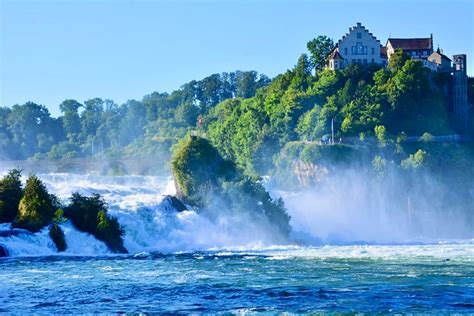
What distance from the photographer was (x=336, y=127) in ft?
347

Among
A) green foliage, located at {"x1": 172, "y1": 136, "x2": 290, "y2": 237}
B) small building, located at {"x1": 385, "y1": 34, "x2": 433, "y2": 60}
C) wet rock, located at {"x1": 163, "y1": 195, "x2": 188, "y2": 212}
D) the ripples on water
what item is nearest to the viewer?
the ripples on water

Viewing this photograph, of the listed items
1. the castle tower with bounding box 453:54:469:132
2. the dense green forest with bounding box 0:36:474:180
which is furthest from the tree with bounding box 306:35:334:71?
the castle tower with bounding box 453:54:469:132

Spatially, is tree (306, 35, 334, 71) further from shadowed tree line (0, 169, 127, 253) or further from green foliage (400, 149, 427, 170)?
shadowed tree line (0, 169, 127, 253)

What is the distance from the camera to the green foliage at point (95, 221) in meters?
69.8

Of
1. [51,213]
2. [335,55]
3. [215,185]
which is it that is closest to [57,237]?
[51,213]

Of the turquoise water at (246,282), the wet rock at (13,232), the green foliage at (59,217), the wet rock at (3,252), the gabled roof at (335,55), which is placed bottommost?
the turquoise water at (246,282)

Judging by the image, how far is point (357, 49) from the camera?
115000 millimetres

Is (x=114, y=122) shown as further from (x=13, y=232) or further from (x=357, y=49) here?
(x=13, y=232)

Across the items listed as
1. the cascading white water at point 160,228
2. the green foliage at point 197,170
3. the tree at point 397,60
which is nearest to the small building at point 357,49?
the tree at point 397,60

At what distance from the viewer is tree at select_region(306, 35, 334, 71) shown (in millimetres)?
117125

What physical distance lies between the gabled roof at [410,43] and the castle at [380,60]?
0.90 metres

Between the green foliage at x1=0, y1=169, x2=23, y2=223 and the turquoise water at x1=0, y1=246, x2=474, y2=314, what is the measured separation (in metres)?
6.48

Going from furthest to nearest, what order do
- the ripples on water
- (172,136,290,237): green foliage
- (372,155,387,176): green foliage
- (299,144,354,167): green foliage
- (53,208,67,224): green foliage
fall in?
(299,144,354,167): green foliage → (372,155,387,176): green foliage → (172,136,290,237): green foliage → (53,208,67,224): green foliage → the ripples on water

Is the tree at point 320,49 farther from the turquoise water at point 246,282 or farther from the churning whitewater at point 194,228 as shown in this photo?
the turquoise water at point 246,282
